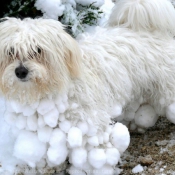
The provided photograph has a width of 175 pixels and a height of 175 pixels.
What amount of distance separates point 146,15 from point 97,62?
2.03 ft

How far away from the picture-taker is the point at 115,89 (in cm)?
328

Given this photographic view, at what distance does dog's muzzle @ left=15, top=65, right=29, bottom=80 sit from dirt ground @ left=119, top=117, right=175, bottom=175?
1199 millimetres

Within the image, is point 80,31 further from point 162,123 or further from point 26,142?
point 26,142

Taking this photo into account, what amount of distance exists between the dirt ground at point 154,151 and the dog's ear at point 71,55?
0.95 metres

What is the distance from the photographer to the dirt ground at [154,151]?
3.28 meters

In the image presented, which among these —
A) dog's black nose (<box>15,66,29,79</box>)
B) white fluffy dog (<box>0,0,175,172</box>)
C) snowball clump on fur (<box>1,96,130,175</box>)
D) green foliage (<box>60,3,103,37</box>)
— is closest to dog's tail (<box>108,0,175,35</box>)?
white fluffy dog (<box>0,0,175,172</box>)

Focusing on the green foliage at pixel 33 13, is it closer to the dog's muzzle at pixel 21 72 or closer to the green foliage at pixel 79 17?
the green foliage at pixel 79 17

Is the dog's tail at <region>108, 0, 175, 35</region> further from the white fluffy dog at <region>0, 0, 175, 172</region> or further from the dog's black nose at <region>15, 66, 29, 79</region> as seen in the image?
the dog's black nose at <region>15, 66, 29, 79</region>

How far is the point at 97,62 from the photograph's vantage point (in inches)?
126

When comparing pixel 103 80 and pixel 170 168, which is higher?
pixel 103 80

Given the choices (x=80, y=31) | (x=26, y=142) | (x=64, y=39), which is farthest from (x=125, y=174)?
(x=80, y=31)

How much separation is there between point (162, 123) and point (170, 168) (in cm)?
81

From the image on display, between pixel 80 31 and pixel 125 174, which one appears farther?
pixel 80 31

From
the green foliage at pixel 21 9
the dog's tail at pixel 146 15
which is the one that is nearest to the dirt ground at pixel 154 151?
the dog's tail at pixel 146 15
